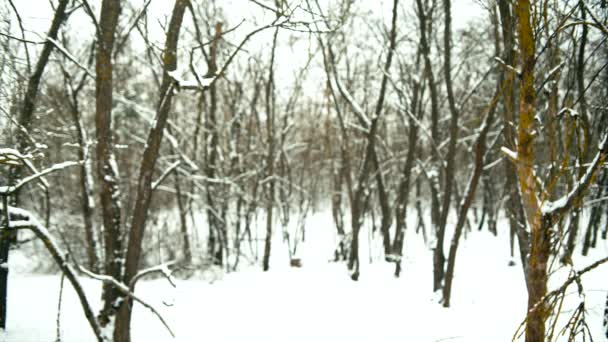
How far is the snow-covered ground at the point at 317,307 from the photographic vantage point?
21.2ft

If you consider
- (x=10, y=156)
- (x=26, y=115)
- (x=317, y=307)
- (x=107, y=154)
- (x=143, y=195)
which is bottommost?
(x=317, y=307)

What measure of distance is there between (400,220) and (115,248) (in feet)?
24.9

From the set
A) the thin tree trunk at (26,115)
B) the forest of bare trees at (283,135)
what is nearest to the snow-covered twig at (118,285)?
the forest of bare trees at (283,135)

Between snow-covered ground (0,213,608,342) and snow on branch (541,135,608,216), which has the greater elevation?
snow on branch (541,135,608,216)

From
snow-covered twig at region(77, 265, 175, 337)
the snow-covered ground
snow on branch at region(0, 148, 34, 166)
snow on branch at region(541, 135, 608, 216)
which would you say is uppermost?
snow on branch at region(0, 148, 34, 166)

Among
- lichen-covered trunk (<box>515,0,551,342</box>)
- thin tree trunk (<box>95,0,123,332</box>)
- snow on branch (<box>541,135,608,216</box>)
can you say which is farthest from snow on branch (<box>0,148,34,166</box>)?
snow on branch (<box>541,135,608,216</box>)

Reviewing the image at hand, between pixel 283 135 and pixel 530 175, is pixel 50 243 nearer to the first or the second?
pixel 530 175

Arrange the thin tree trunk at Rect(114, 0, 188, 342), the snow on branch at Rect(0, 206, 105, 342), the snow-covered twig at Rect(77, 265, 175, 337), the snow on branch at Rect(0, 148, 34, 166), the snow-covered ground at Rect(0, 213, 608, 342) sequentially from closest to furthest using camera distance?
the snow on branch at Rect(0, 148, 34, 166) < the snow on branch at Rect(0, 206, 105, 342) < the snow-covered twig at Rect(77, 265, 175, 337) < the thin tree trunk at Rect(114, 0, 188, 342) < the snow-covered ground at Rect(0, 213, 608, 342)

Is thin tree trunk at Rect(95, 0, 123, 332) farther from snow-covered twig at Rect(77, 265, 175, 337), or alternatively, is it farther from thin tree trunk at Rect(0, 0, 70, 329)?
snow-covered twig at Rect(77, 265, 175, 337)

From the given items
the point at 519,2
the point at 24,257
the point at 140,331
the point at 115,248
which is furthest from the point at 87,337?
the point at 24,257

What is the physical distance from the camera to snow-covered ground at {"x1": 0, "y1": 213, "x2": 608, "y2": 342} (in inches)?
255

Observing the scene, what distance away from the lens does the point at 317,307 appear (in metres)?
7.89

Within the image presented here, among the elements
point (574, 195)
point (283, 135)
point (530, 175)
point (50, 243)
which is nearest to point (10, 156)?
point (50, 243)

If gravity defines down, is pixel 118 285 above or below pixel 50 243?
below
